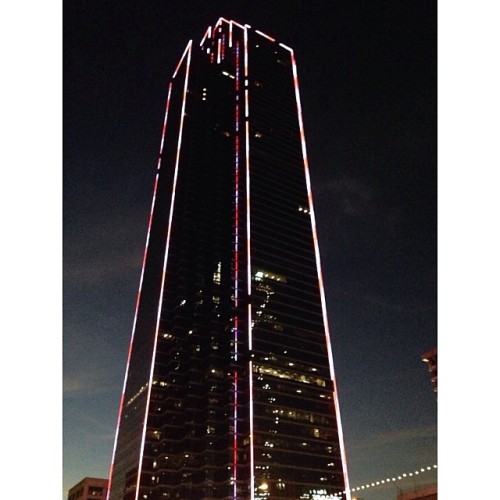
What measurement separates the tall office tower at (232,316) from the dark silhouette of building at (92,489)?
1457 cm

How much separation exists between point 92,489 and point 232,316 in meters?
38.6

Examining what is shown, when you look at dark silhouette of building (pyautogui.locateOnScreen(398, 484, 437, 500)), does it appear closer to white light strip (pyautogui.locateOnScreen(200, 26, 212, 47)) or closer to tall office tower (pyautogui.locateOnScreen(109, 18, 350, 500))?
tall office tower (pyautogui.locateOnScreen(109, 18, 350, 500))

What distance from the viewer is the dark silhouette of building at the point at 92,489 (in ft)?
258

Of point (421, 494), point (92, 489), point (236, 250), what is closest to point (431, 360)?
point (421, 494)

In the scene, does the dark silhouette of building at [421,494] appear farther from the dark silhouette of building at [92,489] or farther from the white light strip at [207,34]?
the white light strip at [207,34]

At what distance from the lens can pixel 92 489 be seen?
79.4 meters

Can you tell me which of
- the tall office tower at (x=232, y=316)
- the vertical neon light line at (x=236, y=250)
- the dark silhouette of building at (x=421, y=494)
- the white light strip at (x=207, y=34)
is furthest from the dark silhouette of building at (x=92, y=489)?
the white light strip at (x=207, y=34)

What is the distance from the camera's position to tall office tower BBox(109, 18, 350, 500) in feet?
184
